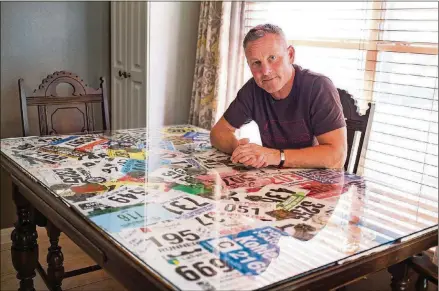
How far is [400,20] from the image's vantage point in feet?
7.16

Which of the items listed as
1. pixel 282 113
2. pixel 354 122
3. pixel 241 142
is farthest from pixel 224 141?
pixel 354 122

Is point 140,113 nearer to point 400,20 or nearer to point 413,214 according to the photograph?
point 400,20

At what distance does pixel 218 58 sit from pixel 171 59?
0.45m

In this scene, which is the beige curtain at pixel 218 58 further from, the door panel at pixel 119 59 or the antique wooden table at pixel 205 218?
the antique wooden table at pixel 205 218

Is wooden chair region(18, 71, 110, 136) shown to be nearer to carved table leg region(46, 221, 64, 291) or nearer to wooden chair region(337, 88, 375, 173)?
carved table leg region(46, 221, 64, 291)

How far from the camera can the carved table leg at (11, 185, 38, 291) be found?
1935 millimetres

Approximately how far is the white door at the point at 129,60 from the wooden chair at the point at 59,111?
852 mm

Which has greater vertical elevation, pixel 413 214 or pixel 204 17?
pixel 204 17

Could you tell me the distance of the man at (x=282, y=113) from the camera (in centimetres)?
183

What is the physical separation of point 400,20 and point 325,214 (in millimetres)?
1193

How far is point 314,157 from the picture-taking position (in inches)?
71.9

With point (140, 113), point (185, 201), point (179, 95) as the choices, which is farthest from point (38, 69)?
point (185, 201)

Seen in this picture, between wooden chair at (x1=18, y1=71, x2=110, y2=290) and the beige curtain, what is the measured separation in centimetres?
78

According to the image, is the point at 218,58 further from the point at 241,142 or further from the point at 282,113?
the point at 241,142
